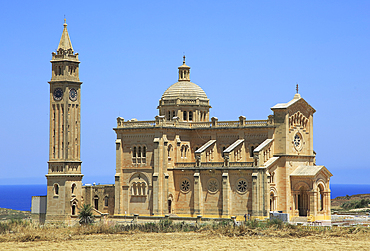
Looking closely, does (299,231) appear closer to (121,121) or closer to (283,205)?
(283,205)

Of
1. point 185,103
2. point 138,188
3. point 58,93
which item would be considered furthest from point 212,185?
point 58,93

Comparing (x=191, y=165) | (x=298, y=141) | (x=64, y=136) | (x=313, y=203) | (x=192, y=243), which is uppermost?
(x=64, y=136)

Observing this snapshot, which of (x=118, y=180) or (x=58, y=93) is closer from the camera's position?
(x=58, y=93)

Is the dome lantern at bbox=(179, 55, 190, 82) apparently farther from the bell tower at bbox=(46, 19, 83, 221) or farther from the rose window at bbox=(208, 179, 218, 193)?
the rose window at bbox=(208, 179, 218, 193)

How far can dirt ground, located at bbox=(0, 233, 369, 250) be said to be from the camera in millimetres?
64562

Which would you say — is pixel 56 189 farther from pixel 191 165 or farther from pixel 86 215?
pixel 191 165

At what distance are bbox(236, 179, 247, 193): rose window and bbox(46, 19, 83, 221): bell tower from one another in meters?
19.2

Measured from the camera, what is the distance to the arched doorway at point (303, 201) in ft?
278

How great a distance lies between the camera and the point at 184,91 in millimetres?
95062

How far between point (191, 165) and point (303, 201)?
13.6 meters

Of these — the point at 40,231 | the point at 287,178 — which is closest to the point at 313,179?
the point at 287,178

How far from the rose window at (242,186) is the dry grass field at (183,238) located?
7.80 meters

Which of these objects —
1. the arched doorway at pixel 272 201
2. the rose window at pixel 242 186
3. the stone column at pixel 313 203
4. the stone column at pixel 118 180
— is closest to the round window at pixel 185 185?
the rose window at pixel 242 186

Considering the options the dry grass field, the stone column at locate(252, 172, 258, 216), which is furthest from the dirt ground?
the stone column at locate(252, 172, 258, 216)
